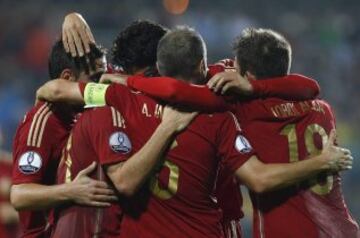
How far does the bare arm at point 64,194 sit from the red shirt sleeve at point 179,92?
16.8 inches

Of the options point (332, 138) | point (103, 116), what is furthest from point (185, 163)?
point (332, 138)

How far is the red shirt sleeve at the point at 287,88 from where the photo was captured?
14.9ft

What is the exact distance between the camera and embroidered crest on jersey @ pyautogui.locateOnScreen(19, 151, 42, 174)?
4.62 metres

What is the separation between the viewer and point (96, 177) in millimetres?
4434

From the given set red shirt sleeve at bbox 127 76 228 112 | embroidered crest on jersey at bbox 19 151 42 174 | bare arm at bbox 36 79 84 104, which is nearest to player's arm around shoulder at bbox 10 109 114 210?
embroidered crest on jersey at bbox 19 151 42 174

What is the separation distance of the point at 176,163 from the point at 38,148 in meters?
0.75

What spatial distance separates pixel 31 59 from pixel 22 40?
535 mm

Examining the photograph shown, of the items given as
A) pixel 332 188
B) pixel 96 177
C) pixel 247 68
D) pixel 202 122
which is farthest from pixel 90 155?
pixel 332 188

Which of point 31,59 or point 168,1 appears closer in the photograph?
point 31,59

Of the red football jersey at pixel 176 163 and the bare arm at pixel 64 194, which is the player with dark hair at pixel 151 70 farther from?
the bare arm at pixel 64 194

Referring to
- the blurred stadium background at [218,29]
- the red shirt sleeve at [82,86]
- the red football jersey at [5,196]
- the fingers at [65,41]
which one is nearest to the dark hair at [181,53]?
the red shirt sleeve at [82,86]

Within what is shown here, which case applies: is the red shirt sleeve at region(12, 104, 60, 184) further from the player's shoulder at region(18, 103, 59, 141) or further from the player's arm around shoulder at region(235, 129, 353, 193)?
the player's arm around shoulder at region(235, 129, 353, 193)

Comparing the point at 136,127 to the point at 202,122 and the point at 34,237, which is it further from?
the point at 34,237

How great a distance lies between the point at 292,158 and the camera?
15.0ft
